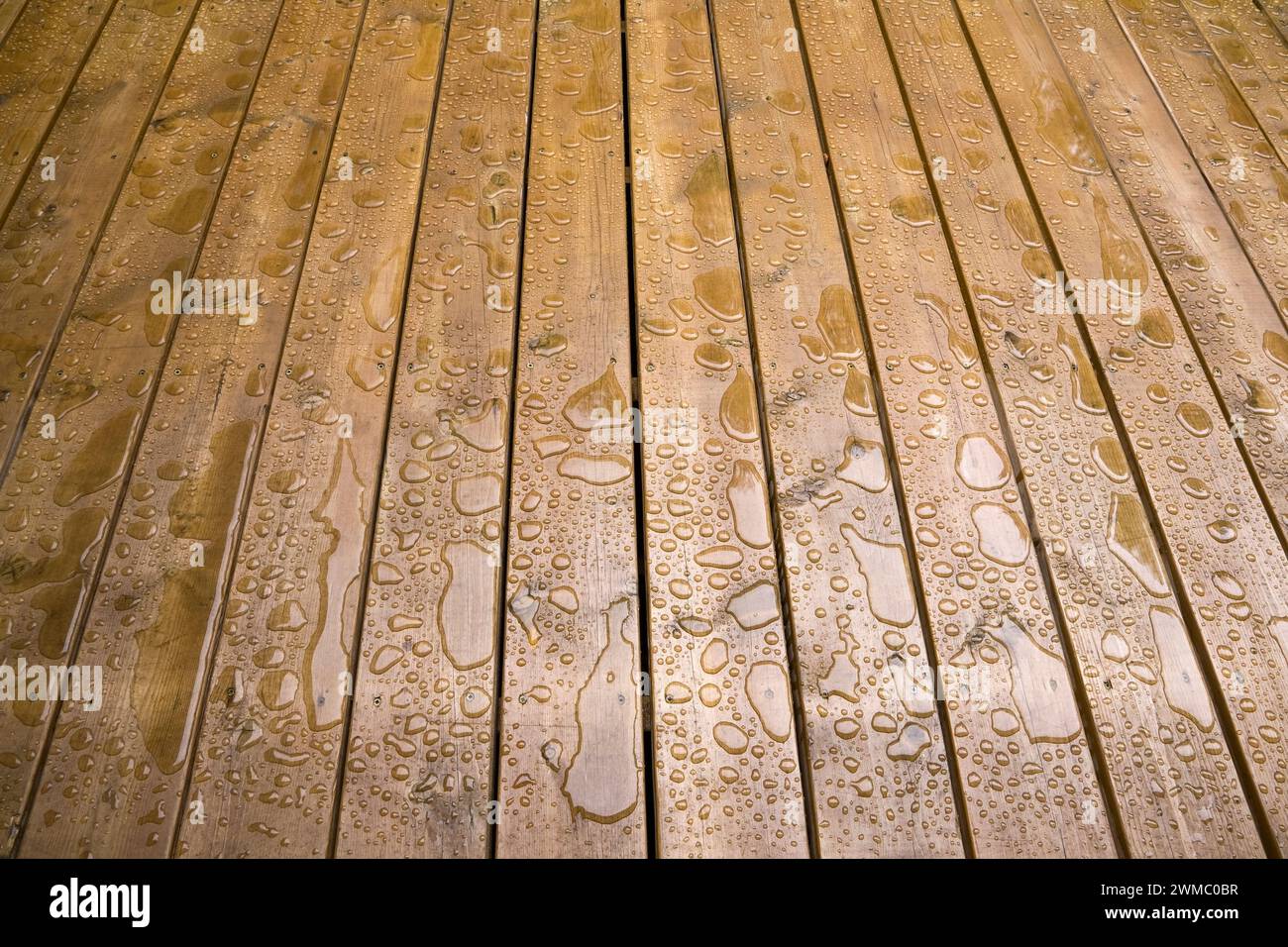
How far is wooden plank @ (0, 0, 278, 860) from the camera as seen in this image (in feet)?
3.96

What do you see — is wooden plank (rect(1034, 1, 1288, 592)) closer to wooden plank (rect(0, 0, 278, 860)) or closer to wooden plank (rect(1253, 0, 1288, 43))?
wooden plank (rect(1253, 0, 1288, 43))

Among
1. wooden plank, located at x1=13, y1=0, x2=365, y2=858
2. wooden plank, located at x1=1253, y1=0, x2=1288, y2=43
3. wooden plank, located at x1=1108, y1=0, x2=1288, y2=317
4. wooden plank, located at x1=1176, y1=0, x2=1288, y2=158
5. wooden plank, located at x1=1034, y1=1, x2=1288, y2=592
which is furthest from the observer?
wooden plank, located at x1=1253, y1=0, x2=1288, y2=43

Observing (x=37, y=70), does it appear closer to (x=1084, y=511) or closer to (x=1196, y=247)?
(x=1084, y=511)

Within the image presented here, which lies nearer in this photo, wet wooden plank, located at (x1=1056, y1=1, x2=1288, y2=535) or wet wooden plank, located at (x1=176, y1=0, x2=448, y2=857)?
wet wooden plank, located at (x1=176, y1=0, x2=448, y2=857)

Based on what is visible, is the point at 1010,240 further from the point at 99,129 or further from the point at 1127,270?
the point at 99,129

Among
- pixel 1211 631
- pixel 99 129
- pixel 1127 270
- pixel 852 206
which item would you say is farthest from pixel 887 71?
pixel 99 129

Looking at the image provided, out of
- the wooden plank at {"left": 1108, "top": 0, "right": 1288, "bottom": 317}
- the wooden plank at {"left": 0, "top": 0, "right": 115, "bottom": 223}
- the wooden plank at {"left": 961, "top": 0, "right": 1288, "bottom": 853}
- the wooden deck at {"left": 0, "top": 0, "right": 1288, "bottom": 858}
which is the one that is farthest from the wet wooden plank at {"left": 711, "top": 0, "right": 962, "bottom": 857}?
the wooden plank at {"left": 0, "top": 0, "right": 115, "bottom": 223}

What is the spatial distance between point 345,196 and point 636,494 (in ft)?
2.57

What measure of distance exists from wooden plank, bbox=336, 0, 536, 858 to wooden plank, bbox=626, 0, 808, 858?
0.20 m

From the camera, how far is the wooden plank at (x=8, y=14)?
1994mm

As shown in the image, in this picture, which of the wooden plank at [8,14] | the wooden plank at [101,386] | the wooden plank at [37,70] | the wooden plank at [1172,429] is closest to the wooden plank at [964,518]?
the wooden plank at [1172,429]

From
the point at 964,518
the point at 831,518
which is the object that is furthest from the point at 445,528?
the point at 964,518

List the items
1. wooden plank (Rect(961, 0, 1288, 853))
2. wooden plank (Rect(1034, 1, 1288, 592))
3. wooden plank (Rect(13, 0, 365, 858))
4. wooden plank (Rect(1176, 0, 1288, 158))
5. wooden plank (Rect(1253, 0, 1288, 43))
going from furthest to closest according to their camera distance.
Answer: wooden plank (Rect(1253, 0, 1288, 43)), wooden plank (Rect(1176, 0, 1288, 158)), wooden plank (Rect(1034, 1, 1288, 592)), wooden plank (Rect(961, 0, 1288, 853)), wooden plank (Rect(13, 0, 365, 858))

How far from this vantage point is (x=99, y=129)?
1.82 m
